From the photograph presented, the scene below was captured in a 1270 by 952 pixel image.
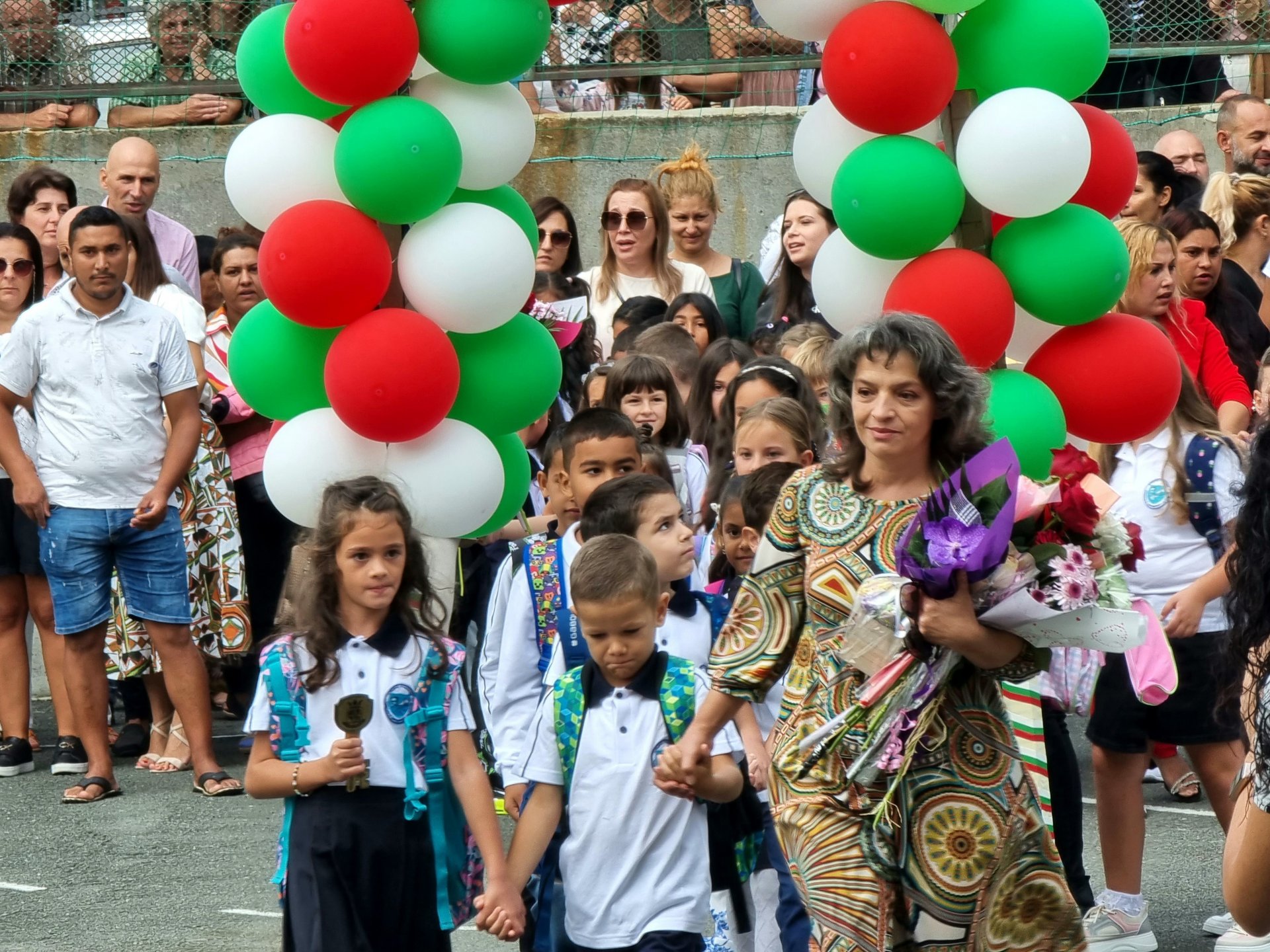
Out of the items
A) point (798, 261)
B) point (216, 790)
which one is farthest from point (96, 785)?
point (798, 261)

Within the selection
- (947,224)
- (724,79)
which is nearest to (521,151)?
(947,224)

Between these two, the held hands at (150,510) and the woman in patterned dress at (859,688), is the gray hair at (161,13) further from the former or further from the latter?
the woman in patterned dress at (859,688)

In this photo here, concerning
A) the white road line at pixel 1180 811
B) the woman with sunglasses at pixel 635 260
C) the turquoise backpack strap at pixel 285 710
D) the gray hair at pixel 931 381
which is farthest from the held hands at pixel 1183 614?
the woman with sunglasses at pixel 635 260

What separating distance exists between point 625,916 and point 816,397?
108 inches

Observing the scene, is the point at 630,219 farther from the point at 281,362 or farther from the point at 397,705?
the point at 397,705

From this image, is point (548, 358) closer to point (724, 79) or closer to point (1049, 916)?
point (1049, 916)

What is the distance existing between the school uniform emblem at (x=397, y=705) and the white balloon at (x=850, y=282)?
170cm

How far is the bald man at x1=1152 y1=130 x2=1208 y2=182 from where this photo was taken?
9.61 meters

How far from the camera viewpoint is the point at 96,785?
7.27 m

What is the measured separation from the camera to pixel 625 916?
4117 mm

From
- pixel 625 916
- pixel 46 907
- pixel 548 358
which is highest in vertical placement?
pixel 548 358

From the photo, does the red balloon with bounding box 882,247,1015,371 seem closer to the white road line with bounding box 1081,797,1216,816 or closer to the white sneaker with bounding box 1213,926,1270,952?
the white sneaker with bounding box 1213,926,1270,952

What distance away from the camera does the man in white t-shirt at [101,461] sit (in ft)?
23.9

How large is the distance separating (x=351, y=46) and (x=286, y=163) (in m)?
0.44
